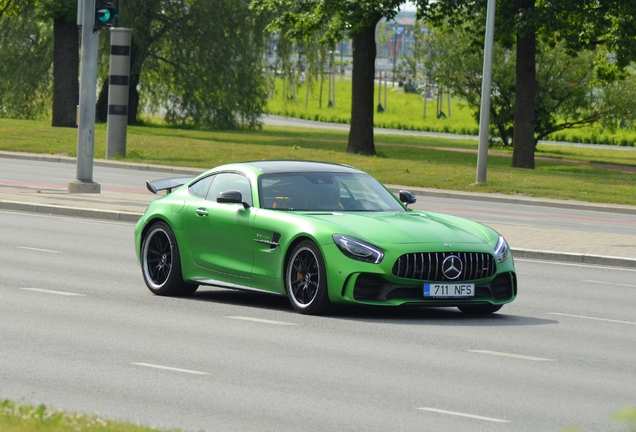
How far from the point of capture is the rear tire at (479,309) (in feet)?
38.9

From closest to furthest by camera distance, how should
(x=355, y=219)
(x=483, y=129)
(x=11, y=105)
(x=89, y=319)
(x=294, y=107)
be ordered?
(x=89, y=319), (x=355, y=219), (x=483, y=129), (x=11, y=105), (x=294, y=107)

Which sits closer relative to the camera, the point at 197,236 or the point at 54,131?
the point at 197,236

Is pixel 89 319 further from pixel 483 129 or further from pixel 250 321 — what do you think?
pixel 483 129

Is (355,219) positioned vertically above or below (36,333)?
above

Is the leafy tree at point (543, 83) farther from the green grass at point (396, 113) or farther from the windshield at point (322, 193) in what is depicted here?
the windshield at point (322, 193)

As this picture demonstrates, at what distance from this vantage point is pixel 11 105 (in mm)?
54438

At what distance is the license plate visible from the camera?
36.5ft

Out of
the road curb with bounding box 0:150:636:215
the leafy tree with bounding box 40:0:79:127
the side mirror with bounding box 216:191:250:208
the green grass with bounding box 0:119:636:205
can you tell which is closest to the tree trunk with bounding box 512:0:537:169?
the green grass with bounding box 0:119:636:205

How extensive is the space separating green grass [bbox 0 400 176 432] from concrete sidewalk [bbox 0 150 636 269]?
11.9 m

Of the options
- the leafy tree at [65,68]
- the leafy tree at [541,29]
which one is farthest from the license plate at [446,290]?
the leafy tree at [65,68]

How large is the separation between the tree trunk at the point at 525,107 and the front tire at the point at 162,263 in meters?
29.3

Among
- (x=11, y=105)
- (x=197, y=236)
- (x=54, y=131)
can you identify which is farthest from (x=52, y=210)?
(x=11, y=105)

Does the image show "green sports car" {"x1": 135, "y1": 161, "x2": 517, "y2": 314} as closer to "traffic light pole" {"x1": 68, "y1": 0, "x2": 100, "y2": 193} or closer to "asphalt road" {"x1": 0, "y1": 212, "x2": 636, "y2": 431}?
"asphalt road" {"x1": 0, "y1": 212, "x2": 636, "y2": 431}

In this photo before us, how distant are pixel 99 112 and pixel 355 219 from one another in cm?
A: 4562
